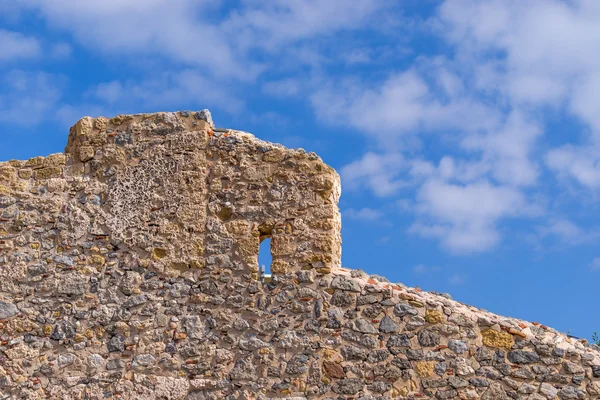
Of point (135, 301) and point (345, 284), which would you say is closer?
point (345, 284)

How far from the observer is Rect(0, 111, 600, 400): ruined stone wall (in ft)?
29.4

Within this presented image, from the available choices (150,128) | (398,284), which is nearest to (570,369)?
(398,284)

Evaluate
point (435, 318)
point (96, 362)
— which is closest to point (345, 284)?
point (435, 318)

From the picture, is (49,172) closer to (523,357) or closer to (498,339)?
(498,339)

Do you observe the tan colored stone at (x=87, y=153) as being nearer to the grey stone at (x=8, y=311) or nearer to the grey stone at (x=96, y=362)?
the grey stone at (x=8, y=311)

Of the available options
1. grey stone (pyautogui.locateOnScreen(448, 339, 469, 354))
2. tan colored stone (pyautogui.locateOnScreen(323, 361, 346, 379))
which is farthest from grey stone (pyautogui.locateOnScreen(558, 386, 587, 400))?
tan colored stone (pyautogui.locateOnScreen(323, 361, 346, 379))

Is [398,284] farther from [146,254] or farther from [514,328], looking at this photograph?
[146,254]

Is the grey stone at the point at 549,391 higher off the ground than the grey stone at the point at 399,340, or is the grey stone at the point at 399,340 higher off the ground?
the grey stone at the point at 399,340

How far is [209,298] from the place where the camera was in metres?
9.62

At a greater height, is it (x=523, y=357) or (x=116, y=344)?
(x=523, y=357)

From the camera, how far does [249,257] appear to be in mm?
9656

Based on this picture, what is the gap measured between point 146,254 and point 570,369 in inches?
196

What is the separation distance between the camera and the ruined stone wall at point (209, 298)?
29.4 ft

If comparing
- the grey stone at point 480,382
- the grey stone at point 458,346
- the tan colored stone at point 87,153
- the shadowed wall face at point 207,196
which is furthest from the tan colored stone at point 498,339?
the tan colored stone at point 87,153
